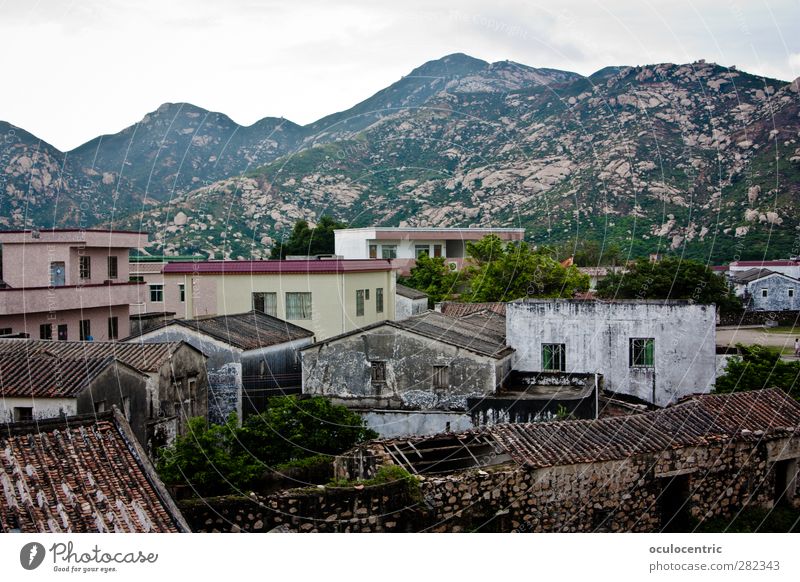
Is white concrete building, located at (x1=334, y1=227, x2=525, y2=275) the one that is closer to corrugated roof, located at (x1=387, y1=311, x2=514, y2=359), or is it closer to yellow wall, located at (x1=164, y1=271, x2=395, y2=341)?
yellow wall, located at (x1=164, y1=271, x2=395, y2=341)

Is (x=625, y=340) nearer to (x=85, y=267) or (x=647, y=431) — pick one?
(x=647, y=431)

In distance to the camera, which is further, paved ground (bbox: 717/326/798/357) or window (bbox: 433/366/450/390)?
paved ground (bbox: 717/326/798/357)

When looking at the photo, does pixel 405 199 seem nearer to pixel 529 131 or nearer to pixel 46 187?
pixel 529 131

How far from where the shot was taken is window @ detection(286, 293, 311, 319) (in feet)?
66.4

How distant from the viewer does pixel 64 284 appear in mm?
20297

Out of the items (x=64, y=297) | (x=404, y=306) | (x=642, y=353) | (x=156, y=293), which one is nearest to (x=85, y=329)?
(x=64, y=297)

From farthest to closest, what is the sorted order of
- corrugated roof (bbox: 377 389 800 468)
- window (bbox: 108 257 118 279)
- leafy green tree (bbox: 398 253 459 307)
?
leafy green tree (bbox: 398 253 459 307)
window (bbox: 108 257 118 279)
corrugated roof (bbox: 377 389 800 468)

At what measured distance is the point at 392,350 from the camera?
597 inches

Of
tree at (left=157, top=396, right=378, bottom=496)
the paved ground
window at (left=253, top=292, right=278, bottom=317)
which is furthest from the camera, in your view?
the paved ground

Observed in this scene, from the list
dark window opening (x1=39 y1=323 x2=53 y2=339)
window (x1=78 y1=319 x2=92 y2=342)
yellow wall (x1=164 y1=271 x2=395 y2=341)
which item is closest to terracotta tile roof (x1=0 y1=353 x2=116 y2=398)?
dark window opening (x1=39 y1=323 x2=53 y2=339)

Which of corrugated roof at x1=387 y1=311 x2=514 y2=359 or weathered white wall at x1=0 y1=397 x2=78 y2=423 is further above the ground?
corrugated roof at x1=387 y1=311 x2=514 y2=359

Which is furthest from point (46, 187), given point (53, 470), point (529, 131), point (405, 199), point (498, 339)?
point (53, 470)

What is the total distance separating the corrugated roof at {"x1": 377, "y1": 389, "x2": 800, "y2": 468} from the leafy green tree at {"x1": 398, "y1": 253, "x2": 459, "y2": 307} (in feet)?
63.7

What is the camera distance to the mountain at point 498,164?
33.2m
